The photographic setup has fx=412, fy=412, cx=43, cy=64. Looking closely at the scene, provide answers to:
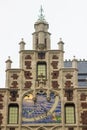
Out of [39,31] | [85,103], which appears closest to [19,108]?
[85,103]

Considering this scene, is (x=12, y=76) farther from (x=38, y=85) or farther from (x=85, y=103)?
(x=85, y=103)

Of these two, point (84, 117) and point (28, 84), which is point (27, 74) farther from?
point (84, 117)

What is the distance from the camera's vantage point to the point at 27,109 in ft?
141

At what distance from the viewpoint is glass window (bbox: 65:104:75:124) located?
4238 cm

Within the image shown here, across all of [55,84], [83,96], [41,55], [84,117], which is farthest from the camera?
[41,55]

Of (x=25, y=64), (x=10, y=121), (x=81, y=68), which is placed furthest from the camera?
(x=81, y=68)

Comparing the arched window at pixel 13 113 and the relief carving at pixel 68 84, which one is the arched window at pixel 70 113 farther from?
the arched window at pixel 13 113

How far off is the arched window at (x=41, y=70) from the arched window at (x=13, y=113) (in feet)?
13.9

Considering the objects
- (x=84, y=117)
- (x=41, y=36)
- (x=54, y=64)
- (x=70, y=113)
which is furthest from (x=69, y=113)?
(x=41, y=36)

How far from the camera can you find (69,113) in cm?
4281

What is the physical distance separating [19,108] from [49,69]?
552 centimetres

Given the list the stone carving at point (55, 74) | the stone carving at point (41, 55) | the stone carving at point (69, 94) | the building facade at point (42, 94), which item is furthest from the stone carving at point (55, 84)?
the stone carving at point (41, 55)

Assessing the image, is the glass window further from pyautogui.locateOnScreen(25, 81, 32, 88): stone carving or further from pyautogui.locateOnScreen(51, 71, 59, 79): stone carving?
pyautogui.locateOnScreen(25, 81, 32, 88): stone carving

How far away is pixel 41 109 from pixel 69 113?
2938 millimetres
